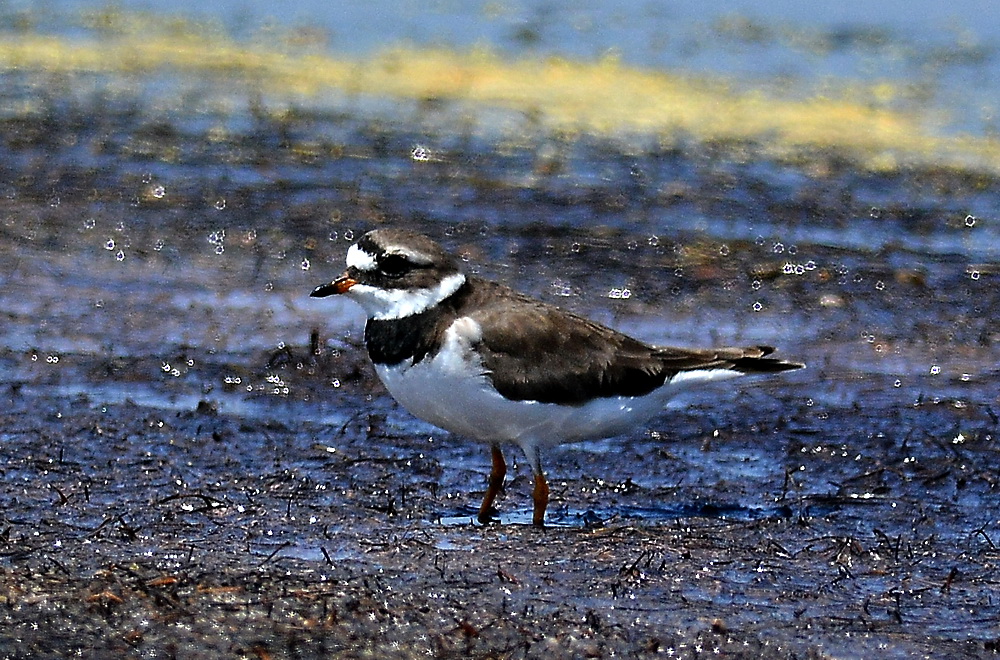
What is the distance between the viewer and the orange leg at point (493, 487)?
6.91m

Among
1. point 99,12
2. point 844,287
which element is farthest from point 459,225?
point 99,12

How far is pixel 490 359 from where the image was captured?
6.70 meters

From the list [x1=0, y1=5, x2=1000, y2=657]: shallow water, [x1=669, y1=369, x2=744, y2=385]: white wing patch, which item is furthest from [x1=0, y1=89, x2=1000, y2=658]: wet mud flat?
[x1=669, y1=369, x2=744, y2=385]: white wing patch

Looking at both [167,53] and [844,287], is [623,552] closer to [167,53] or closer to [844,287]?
[844,287]

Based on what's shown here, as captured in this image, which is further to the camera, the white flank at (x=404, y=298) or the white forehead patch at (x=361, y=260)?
the white forehead patch at (x=361, y=260)

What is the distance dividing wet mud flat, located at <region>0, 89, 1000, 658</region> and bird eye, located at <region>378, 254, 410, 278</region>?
3.14 feet

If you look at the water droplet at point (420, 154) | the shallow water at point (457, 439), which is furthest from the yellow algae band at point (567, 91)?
the water droplet at point (420, 154)

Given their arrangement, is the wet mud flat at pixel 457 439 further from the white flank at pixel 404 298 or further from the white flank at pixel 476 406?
the white flank at pixel 404 298

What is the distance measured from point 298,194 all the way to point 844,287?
4240 mm

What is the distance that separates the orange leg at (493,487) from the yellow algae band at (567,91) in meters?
8.26

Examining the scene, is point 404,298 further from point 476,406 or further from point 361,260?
point 476,406

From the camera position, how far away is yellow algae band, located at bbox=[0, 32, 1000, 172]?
15086 mm

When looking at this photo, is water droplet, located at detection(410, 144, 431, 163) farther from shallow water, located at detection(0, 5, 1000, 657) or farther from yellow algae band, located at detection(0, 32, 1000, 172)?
yellow algae band, located at detection(0, 32, 1000, 172)

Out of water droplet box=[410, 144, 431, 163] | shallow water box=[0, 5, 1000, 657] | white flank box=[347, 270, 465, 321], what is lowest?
shallow water box=[0, 5, 1000, 657]
